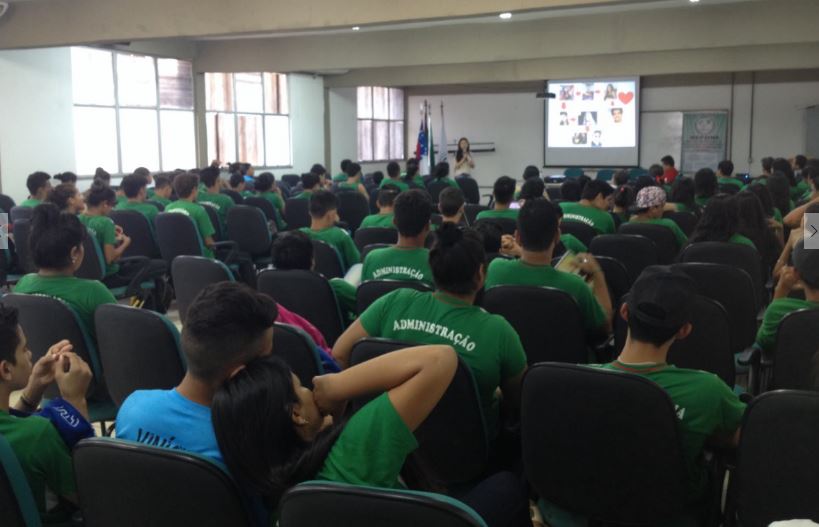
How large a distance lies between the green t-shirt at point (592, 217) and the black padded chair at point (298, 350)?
146 inches

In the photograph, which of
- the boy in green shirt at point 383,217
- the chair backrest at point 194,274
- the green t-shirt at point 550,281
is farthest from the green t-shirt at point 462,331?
the boy in green shirt at point 383,217

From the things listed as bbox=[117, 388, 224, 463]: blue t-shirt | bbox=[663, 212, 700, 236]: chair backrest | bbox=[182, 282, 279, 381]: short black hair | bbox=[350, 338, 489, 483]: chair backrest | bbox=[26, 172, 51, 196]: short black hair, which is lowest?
bbox=[350, 338, 489, 483]: chair backrest

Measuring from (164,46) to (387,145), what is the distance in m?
7.60

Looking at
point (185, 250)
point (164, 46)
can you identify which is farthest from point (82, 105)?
point (185, 250)

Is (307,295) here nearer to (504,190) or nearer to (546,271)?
(546,271)

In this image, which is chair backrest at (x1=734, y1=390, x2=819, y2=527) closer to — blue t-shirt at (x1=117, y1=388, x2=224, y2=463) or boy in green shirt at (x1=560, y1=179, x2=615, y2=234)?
blue t-shirt at (x1=117, y1=388, x2=224, y2=463)

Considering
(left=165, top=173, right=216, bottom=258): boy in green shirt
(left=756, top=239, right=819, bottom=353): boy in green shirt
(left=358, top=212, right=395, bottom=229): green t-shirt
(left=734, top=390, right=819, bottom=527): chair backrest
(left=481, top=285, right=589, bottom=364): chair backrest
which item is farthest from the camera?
(left=165, top=173, right=216, bottom=258): boy in green shirt

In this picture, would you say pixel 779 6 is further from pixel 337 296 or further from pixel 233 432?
pixel 233 432

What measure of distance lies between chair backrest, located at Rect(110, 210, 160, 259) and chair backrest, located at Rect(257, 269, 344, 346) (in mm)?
3163

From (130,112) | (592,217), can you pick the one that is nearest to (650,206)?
(592,217)

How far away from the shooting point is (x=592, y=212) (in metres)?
5.90

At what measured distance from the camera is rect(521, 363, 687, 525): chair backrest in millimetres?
1970

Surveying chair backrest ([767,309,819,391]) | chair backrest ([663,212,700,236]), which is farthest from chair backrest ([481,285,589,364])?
chair backrest ([663,212,700,236])

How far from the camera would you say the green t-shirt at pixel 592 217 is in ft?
19.3
